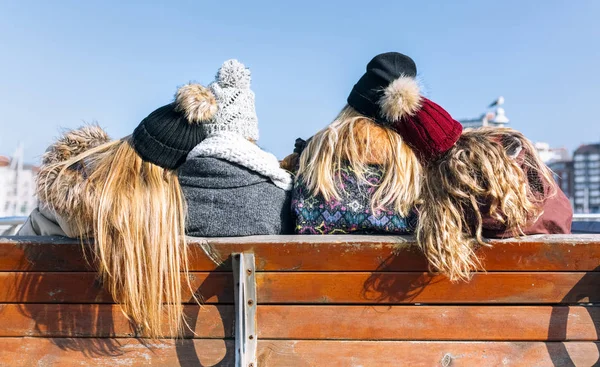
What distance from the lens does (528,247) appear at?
2074 millimetres

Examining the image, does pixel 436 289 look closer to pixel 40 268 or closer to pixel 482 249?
pixel 482 249

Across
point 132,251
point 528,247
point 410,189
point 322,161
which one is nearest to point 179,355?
point 132,251

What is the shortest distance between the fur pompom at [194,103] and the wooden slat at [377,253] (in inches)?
23.0

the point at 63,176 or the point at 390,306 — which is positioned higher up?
the point at 63,176

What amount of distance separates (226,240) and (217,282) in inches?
6.5

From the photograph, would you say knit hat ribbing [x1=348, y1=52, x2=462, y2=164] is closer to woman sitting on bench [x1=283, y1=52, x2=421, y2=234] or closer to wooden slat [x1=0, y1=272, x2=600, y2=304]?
woman sitting on bench [x1=283, y1=52, x2=421, y2=234]

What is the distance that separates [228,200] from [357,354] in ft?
2.71

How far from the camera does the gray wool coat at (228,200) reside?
2332 mm

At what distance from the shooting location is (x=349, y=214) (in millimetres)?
2322

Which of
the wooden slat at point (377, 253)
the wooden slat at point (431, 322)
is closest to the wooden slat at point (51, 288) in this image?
the wooden slat at point (377, 253)

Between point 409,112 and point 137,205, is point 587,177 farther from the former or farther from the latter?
point 137,205

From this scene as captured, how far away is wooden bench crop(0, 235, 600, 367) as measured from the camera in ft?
6.79

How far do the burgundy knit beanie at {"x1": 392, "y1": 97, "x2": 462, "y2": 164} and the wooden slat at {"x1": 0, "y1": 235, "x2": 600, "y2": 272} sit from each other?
0.44m

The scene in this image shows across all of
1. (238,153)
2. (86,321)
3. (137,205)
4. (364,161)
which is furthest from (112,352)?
(364,161)
